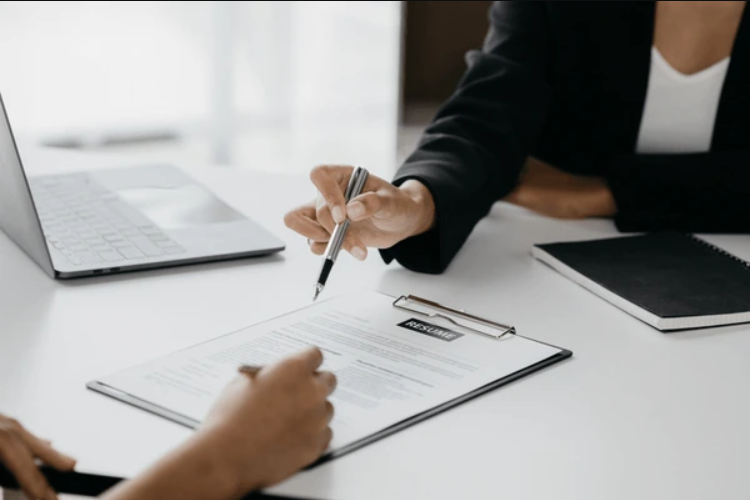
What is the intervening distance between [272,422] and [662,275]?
0.56 metres

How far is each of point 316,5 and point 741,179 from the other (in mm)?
2969

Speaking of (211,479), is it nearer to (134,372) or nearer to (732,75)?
(134,372)

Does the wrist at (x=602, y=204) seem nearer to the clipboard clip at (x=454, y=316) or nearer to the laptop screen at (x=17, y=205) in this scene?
the clipboard clip at (x=454, y=316)

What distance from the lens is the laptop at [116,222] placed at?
3.35ft

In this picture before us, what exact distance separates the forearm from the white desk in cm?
4

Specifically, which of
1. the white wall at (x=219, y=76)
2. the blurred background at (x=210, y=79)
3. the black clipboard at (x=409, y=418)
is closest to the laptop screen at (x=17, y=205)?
the black clipboard at (x=409, y=418)

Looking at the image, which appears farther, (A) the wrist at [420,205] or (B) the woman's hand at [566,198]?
(B) the woman's hand at [566,198]

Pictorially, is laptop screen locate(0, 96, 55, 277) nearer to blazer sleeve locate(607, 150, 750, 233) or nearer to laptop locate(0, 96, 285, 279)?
laptop locate(0, 96, 285, 279)

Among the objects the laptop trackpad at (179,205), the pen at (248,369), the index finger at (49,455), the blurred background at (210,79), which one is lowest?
the blurred background at (210,79)

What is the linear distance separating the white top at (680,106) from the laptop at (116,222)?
69 centimetres

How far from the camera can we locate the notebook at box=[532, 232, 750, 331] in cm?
96

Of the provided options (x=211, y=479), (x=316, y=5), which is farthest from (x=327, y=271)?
(x=316, y=5)

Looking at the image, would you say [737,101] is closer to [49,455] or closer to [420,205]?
[420,205]

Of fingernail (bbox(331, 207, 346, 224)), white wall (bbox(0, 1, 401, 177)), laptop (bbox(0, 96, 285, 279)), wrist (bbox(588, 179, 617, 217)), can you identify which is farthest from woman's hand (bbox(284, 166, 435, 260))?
white wall (bbox(0, 1, 401, 177))
